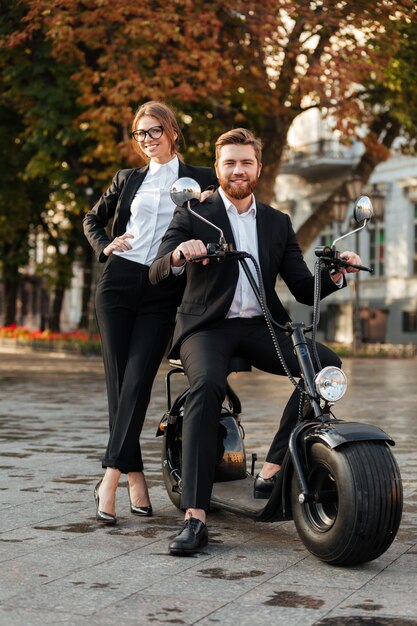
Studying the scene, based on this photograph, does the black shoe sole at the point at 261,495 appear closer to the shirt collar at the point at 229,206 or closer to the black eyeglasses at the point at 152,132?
the shirt collar at the point at 229,206

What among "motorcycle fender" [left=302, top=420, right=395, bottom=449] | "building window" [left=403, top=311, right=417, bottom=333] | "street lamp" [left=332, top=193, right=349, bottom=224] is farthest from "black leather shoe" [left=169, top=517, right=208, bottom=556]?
"building window" [left=403, top=311, right=417, bottom=333]

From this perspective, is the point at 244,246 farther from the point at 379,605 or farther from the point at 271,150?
the point at 271,150

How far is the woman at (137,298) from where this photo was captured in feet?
19.4

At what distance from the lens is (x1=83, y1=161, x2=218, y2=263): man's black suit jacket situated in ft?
19.8

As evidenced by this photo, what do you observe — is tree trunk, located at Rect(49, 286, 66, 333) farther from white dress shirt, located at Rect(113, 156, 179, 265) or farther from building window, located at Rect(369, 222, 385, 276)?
white dress shirt, located at Rect(113, 156, 179, 265)

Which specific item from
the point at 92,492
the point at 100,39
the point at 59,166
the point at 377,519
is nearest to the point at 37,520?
the point at 92,492

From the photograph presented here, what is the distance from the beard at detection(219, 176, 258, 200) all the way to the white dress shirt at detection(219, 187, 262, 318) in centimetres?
7

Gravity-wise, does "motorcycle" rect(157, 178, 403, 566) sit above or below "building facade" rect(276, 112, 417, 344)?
below

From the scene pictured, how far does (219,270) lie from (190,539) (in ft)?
3.97

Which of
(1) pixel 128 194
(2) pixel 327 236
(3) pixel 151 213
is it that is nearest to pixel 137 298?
(3) pixel 151 213

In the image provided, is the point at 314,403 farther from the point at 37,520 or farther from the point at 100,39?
the point at 100,39

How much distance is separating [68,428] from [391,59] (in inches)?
428

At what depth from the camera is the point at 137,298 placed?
597cm

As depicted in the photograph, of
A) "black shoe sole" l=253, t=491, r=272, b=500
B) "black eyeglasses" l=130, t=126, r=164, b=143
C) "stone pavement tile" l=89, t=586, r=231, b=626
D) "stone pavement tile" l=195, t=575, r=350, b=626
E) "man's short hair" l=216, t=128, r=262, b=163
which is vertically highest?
"black eyeglasses" l=130, t=126, r=164, b=143
